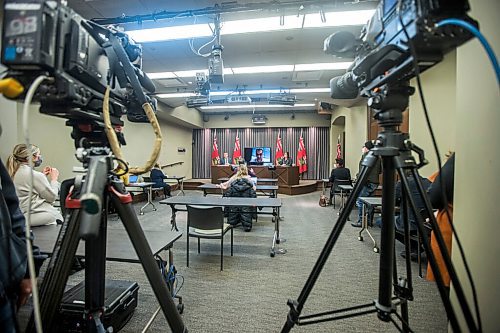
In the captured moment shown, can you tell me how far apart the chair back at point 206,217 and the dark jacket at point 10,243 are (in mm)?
2054

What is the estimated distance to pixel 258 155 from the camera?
1186 cm

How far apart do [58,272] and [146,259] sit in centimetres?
24

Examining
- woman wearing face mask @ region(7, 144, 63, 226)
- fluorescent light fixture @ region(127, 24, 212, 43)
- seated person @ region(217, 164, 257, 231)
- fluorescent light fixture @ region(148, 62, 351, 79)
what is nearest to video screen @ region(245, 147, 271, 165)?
fluorescent light fixture @ region(148, 62, 351, 79)

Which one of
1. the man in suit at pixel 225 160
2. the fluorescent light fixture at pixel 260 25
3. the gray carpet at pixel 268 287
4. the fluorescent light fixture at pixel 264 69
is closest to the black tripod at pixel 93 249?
the gray carpet at pixel 268 287

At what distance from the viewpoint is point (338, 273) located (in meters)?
2.78

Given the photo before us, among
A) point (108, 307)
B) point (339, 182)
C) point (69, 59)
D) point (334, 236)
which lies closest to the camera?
point (69, 59)

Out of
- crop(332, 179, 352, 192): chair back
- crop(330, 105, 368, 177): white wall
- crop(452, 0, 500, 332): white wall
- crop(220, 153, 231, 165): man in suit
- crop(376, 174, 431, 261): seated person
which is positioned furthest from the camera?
crop(220, 153, 231, 165): man in suit

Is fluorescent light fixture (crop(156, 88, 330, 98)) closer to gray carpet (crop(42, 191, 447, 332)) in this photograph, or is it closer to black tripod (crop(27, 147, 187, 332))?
gray carpet (crop(42, 191, 447, 332))

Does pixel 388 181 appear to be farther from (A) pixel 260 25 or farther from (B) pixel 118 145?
(A) pixel 260 25

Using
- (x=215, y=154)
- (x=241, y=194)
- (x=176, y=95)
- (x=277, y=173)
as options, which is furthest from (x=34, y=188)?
(x=215, y=154)

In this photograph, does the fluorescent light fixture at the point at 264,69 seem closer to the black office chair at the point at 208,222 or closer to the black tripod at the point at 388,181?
the black office chair at the point at 208,222

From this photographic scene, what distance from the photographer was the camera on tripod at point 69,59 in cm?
59

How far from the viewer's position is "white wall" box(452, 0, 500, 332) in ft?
3.68

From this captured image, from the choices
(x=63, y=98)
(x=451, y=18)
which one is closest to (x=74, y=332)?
(x=63, y=98)
